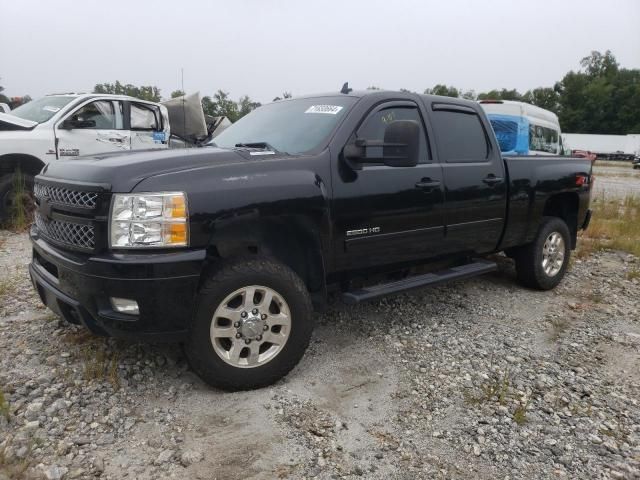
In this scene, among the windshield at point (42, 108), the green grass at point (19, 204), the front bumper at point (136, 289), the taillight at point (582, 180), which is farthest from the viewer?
the windshield at point (42, 108)

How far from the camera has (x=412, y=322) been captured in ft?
14.4

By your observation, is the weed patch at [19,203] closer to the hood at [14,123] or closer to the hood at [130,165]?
the hood at [14,123]

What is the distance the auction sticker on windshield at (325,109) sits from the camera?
12.2 ft

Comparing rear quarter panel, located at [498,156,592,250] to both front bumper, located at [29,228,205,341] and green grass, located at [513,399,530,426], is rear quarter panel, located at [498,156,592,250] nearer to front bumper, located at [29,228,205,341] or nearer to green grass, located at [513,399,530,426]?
green grass, located at [513,399,530,426]

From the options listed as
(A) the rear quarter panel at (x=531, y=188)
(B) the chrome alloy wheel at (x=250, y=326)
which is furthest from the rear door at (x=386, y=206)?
(A) the rear quarter panel at (x=531, y=188)

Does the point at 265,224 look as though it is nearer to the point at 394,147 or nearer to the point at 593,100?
the point at 394,147

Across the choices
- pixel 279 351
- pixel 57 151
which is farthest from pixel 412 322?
pixel 57 151

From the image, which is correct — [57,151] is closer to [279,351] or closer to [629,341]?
[279,351]

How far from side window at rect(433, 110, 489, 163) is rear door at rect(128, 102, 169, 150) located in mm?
5215

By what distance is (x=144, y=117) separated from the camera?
8.47 meters

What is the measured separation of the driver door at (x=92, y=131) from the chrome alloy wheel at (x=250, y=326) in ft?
16.6

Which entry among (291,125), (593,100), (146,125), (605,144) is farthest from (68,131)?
(593,100)

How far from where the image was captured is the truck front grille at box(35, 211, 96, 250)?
2773 mm

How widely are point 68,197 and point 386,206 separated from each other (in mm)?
2043
